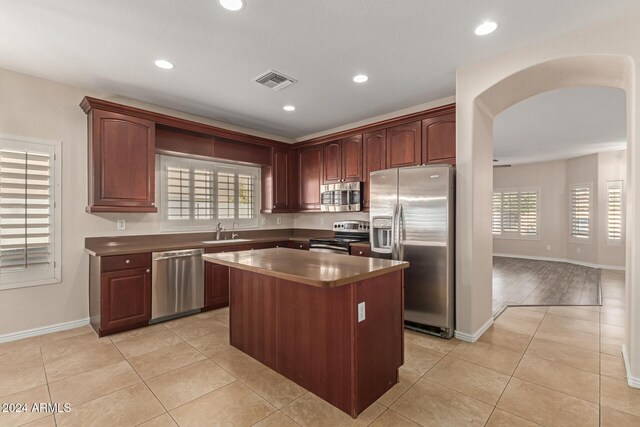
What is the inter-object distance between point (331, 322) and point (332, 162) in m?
3.36

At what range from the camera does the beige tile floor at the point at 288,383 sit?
2014mm

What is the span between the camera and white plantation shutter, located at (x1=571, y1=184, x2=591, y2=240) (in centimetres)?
757

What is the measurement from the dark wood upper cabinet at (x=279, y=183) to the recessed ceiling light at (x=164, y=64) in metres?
2.39

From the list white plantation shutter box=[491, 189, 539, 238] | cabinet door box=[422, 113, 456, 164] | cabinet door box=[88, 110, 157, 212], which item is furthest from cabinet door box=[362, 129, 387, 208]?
white plantation shutter box=[491, 189, 539, 238]

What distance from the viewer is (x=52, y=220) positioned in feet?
11.3

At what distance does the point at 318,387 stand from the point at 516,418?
4.26 ft

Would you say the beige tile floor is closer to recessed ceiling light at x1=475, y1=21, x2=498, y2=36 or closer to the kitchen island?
the kitchen island

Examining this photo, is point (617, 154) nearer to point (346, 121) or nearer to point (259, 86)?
point (346, 121)

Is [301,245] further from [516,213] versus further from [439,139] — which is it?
[516,213]

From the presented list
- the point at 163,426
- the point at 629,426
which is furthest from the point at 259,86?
the point at 629,426

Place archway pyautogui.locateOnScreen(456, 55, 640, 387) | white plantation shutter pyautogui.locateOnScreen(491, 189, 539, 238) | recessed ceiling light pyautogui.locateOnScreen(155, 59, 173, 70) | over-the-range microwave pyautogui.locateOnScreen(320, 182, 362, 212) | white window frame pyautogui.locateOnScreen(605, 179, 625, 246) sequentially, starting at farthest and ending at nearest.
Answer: white plantation shutter pyautogui.locateOnScreen(491, 189, 539, 238), white window frame pyautogui.locateOnScreen(605, 179, 625, 246), over-the-range microwave pyautogui.locateOnScreen(320, 182, 362, 212), recessed ceiling light pyautogui.locateOnScreen(155, 59, 173, 70), archway pyautogui.locateOnScreen(456, 55, 640, 387)

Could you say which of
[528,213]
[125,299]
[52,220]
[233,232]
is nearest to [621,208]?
[528,213]

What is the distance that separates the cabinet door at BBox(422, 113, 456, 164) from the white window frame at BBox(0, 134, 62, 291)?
168 inches

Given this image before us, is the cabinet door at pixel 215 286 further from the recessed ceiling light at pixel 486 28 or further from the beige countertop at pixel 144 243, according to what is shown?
the recessed ceiling light at pixel 486 28
